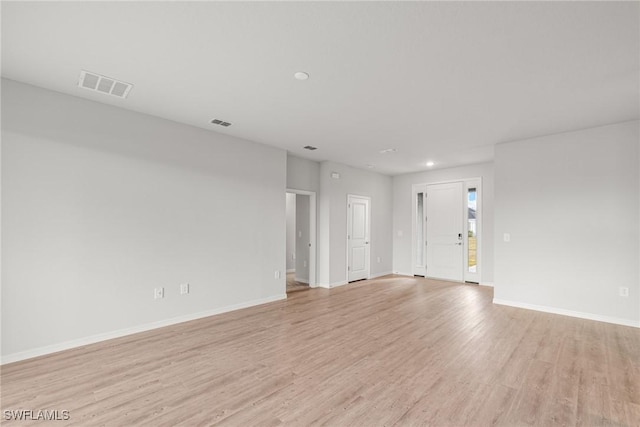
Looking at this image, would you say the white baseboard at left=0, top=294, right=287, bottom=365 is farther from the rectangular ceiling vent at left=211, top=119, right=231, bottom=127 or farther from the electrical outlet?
the rectangular ceiling vent at left=211, top=119, right=231, bottom=127

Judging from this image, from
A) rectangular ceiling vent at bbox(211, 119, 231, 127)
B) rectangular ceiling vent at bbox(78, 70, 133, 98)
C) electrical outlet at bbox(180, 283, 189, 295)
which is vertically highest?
rectangular ceiling vent at bbox(211, 119, 231, 127)

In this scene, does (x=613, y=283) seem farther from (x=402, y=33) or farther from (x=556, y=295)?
(x=402, y=33)

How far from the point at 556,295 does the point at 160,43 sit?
6.02 m

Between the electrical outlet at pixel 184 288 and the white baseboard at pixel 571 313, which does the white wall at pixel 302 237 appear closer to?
the electrical outlet at pixel 184 288

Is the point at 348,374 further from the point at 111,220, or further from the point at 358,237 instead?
the point at 358,237

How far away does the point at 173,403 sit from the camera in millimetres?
2238

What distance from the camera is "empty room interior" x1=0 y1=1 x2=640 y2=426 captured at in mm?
2127

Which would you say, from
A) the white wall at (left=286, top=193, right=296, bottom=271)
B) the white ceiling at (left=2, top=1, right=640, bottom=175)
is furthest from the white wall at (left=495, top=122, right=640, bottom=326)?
the white wall at (left=286, top=193, right=296, bottom=271)

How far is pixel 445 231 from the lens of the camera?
7.25m

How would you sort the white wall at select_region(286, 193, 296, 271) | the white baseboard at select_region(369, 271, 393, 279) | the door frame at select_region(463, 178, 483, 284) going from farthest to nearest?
the white wall at select_region(286, 193, 296, 271) → the white baseboard at select_region(369, 271, 393, 279) → the door frame at select_region(463, 178, 483, 284)

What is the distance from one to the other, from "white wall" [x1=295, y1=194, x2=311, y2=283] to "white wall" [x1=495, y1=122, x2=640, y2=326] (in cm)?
381

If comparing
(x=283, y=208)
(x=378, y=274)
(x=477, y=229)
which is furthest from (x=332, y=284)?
(x=477, y=229)

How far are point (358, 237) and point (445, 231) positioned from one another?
2.18 meters

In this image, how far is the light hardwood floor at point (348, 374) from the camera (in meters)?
2.12
